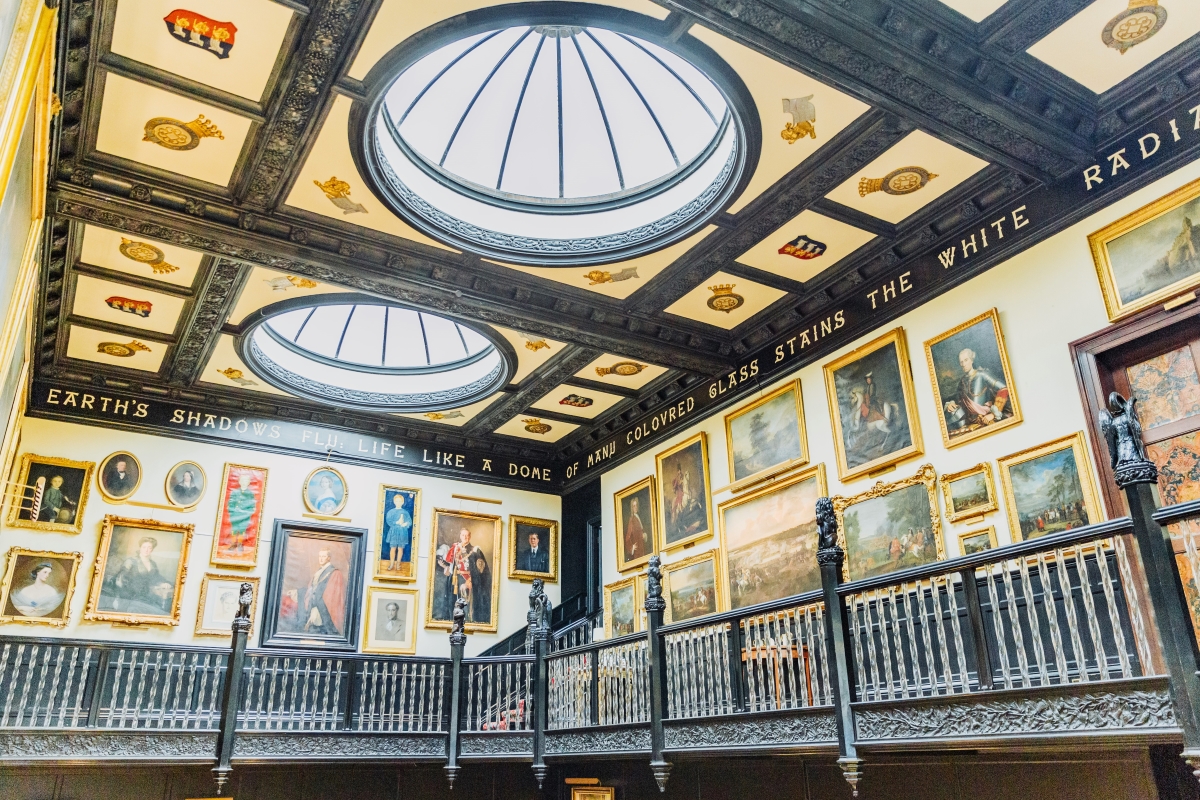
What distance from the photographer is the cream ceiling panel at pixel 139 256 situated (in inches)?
410

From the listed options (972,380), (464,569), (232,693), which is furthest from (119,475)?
(972,380)

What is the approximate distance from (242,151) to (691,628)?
667 cm

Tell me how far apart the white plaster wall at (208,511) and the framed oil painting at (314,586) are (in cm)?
17

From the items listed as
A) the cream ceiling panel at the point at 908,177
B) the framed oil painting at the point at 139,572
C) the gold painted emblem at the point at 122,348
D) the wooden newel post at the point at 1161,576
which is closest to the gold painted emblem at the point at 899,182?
the cream ceiling panel at the point at 908,177

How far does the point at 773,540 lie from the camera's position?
11.9m

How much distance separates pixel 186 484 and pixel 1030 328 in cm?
1214

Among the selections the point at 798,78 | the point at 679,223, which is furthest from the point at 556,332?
the point at 798,78

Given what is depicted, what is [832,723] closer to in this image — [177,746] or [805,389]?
[805,389]

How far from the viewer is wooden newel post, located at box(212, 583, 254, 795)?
34.8 feet

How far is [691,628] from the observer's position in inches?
358

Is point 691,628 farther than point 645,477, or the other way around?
point 645,477

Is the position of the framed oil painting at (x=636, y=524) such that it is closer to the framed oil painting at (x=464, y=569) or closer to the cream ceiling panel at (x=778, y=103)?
the framed oil painting at (x=464, y=569)

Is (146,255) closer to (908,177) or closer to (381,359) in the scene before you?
(381,359)

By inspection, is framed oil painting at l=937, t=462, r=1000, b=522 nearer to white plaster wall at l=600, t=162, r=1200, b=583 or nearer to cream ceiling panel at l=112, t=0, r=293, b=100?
white plaster wall at l=600, t=162, r=1200, b=583
